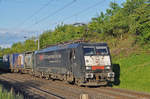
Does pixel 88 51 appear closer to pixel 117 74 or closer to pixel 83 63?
pixel 83 63

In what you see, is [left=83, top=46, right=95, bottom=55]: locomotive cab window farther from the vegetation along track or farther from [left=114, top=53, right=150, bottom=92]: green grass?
[left=114, top=53, right=150, bottom=92]: green grass

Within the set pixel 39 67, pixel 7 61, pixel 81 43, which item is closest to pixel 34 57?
pixel 39 67

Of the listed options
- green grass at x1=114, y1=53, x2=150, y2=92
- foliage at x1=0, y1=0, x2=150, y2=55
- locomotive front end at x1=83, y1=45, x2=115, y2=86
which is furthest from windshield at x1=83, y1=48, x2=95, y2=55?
foliage at x1=0, y1=0, x2=150, y2=55

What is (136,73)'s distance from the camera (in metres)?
19.1

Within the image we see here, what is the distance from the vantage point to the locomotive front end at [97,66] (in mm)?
16330

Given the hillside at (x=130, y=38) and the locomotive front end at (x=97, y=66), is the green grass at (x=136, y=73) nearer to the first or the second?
the hillside at (x=130, y=38)

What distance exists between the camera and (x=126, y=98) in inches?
489

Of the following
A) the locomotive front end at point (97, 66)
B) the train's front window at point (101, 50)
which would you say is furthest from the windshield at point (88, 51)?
the train's front window at point (101, 50)

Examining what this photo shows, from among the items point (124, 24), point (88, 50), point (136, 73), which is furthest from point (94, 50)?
point (124, 24)

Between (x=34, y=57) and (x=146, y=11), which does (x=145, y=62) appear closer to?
(x=146, y=11)

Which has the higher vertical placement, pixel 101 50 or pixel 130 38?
pixel 130 38

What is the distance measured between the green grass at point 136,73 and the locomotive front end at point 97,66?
173 centimetres

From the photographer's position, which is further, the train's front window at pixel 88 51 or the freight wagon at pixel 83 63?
the train's front window at pixel 88 51

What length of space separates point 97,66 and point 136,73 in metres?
4.27
